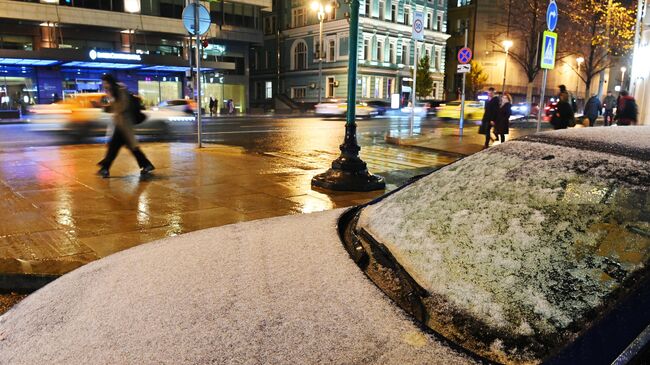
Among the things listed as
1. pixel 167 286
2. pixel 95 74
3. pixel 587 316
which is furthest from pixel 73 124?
pixel 95 74

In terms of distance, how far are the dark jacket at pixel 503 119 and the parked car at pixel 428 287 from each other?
38.8 feet

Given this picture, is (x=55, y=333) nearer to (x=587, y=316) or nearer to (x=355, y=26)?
(x=587, y=316)

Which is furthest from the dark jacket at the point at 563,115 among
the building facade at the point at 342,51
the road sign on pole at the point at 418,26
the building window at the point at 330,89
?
the building window at the point at 330,89

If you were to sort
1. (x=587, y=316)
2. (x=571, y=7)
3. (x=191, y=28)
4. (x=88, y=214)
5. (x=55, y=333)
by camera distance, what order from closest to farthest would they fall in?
1. (x=587, y=316)
2. (x=55, y=333)
3. (x=88, y=214)
4. (x=191, y=28)
5. (x=571, y=7)

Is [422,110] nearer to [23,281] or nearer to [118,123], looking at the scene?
[118,123]

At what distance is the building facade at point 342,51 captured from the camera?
53594 millimetres

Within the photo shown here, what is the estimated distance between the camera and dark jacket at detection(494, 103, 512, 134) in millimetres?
13633

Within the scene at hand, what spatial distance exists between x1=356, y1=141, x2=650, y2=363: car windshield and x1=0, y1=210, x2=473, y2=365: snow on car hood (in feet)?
0.65

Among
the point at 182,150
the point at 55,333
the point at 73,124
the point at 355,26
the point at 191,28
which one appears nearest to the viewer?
the point at 55,333

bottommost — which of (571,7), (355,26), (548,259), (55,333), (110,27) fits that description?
(55,333)

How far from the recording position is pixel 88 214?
5.99 meters

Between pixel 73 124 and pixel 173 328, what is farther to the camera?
pixel 73 124

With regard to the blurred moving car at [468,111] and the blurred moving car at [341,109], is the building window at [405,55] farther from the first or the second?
the blurred moving car at [468,111]

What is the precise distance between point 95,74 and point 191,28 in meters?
31.8
